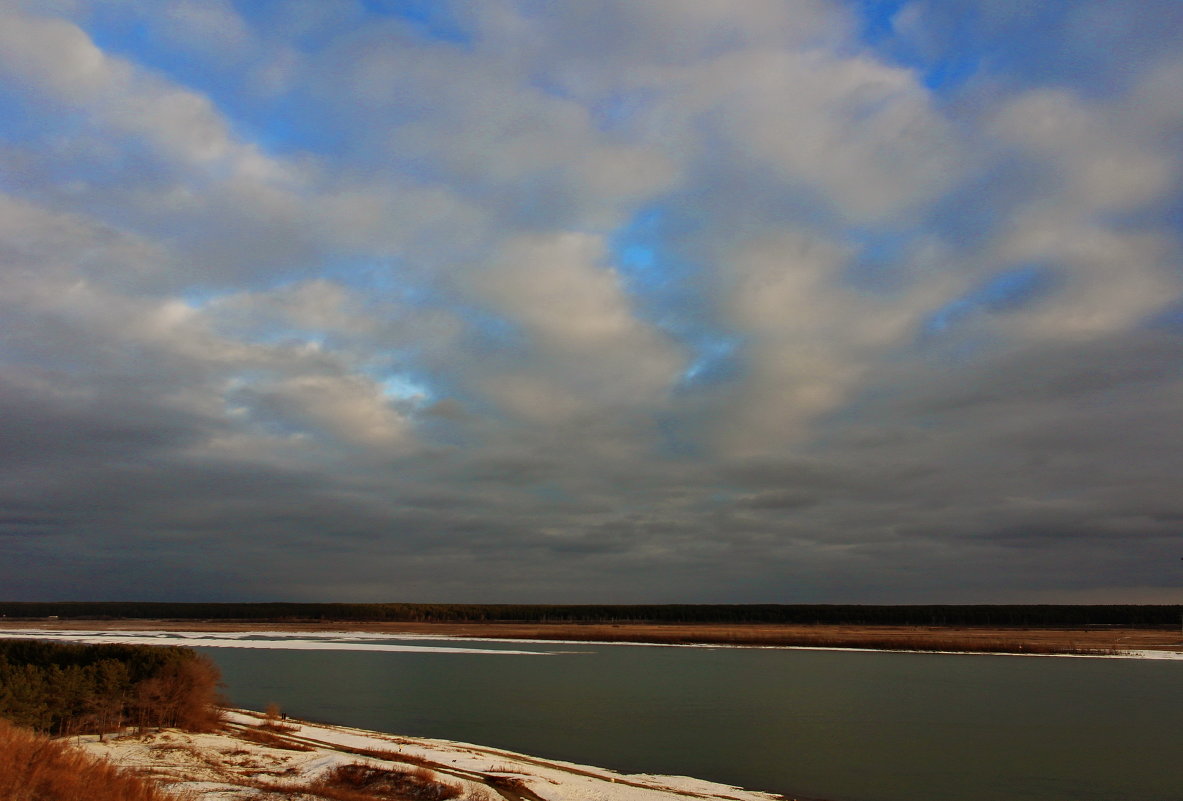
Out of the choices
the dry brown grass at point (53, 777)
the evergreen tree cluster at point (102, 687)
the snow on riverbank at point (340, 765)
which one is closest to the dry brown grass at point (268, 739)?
the snow on riverbank at point (340, 765)

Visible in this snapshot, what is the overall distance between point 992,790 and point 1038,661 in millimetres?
52130

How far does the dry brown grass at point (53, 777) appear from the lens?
433 inches

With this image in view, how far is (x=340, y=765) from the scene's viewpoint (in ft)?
67.1

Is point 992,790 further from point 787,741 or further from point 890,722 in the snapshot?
point 890,722

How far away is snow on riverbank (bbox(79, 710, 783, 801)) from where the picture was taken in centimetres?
1856

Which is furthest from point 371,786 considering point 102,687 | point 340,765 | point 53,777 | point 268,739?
→ point 102,687

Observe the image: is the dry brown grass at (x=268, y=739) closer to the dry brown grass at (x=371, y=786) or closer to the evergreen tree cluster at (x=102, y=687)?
the evergreen tree cluster at (x=102, y=687)

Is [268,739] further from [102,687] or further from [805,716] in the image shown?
[805,716]

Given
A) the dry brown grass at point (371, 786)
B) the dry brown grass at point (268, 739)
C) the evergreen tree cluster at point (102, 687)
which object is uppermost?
the evergreen tree cluster at point (102, 687)

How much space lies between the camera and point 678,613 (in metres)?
191

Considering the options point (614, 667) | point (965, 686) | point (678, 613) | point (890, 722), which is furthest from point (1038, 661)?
point (678, 613)

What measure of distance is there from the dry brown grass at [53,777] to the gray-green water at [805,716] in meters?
16.6

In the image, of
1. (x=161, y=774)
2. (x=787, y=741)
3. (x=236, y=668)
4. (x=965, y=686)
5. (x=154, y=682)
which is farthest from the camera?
(x=236, y=668)

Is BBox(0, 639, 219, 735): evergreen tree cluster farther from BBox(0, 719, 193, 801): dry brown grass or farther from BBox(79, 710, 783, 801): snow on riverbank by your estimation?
BBox(0, 719, 193, 801): dry brown grass
